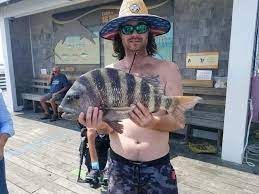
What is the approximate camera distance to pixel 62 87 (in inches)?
268

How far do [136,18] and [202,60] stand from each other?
3.62 meters

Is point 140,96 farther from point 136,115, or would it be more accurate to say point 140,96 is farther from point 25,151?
point 25,151

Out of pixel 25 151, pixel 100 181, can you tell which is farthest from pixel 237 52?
pixel 25 151

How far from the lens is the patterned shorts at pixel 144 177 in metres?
1.62

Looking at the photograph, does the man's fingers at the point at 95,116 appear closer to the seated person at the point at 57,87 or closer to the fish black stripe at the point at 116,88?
the fish black stripe at the point at 116,88

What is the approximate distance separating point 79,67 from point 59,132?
7.41 feet

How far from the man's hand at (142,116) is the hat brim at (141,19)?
0.63m

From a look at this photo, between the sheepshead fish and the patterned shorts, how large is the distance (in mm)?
419

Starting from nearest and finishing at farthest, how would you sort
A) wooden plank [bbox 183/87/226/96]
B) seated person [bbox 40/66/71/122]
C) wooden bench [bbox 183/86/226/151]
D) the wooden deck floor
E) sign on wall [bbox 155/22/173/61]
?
the wooden deck floor → wooden bench [bbox 183/86/226/151] → wooden plank [bbox 183/87/226/96] → sign on wall [bbox 155/22/173/61] → seated person [bbox 40/66/71/122]

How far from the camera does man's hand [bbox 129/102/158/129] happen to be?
1349 millimetres

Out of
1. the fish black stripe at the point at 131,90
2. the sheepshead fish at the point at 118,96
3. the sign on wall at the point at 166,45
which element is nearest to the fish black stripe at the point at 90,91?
the sheepshead fish at the point at 118,96

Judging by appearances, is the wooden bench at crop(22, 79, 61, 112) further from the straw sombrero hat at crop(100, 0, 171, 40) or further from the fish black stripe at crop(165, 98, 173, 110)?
the fish black stripe at crop(165, 98, 173, 110)

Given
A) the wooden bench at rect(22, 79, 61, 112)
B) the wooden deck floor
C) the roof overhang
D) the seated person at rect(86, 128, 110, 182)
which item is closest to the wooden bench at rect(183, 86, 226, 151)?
the wooden deck floor

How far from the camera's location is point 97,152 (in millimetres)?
3189
